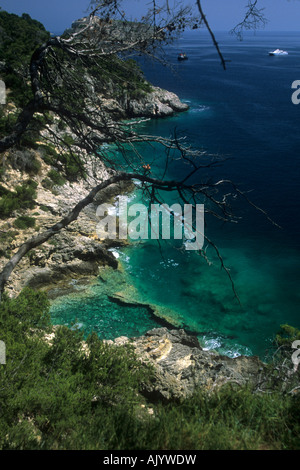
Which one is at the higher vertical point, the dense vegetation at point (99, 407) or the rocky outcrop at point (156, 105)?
the rocky outcrop at point (156, 105)

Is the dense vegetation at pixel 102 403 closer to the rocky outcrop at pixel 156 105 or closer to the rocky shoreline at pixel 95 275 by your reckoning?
the rocky shoreline at pixel 95 275

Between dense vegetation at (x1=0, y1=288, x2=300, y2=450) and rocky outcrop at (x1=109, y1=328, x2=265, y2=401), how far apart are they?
0.42 metres

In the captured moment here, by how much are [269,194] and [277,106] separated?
82.0ft

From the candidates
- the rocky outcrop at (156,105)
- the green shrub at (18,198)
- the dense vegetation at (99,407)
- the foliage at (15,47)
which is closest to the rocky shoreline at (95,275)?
the green shrub at (18,198)

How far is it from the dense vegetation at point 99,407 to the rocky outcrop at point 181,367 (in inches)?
16.5

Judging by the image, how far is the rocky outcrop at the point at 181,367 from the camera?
7.43 meters

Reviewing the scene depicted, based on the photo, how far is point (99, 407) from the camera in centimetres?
542

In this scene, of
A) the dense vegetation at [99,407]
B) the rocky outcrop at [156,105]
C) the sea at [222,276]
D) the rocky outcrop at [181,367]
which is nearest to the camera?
the dense vegetation at [99,407]

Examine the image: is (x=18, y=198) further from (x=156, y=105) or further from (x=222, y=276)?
(x=156, y=105)

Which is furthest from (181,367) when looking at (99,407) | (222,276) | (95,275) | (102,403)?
(222,276)

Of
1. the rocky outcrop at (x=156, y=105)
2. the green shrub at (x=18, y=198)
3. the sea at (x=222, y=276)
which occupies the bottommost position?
the sea at (x=222, y=276)

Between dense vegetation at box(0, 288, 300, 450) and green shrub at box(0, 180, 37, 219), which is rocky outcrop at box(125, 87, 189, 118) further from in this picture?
dense vegetation at box(0, 288, 300, 450)

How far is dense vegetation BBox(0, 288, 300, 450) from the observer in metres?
3.70

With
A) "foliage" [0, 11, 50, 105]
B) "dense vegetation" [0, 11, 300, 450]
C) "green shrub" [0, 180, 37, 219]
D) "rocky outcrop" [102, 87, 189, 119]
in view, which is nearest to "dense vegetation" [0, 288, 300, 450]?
"dense vegetation" [0, 11, 300, 450]
